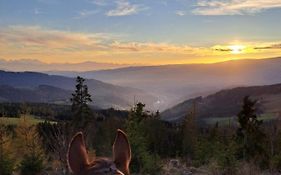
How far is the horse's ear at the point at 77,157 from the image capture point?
177 cm

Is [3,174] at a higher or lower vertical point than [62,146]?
lower

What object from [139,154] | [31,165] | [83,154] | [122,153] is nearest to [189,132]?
[139,154]

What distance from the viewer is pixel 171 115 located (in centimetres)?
18938

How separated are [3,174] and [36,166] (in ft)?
3.90

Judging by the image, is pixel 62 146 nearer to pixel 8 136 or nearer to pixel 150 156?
pixel 150 156

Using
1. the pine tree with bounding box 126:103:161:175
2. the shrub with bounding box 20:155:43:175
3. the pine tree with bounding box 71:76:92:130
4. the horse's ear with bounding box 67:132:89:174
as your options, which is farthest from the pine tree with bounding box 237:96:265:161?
the horse's ear with bounding box 67:132:89:174

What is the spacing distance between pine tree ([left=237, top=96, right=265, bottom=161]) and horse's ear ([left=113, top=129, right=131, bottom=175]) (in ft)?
63.4

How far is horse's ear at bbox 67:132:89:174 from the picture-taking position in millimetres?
1766

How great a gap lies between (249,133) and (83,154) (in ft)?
78.0

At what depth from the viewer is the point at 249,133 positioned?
24.8m

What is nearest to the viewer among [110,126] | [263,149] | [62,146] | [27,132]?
[62,146]

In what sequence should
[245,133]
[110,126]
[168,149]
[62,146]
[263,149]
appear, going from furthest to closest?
[168,149] → [110,126] → [245,133] → [263,149] → [62,146]

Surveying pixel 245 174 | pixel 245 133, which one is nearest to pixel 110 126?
pixel 245 133

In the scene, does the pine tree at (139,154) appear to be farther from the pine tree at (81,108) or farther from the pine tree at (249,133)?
the pine tree at (81,108)
